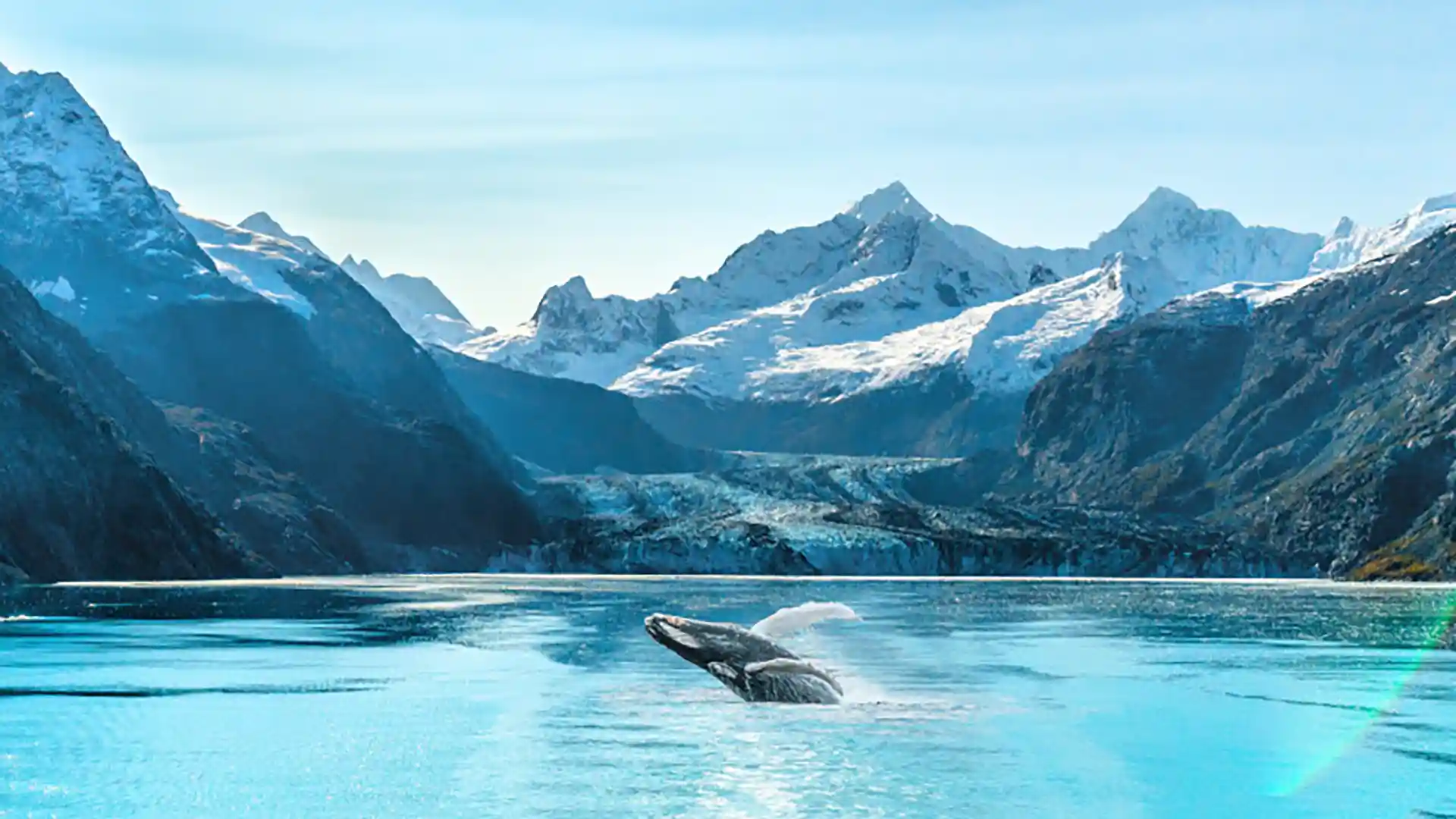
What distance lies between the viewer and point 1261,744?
2817 inches

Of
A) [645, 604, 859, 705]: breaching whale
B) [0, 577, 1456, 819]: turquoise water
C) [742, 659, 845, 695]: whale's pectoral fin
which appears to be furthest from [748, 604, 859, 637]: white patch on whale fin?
[742, 659, 845, 695]: whale's pectoral fin

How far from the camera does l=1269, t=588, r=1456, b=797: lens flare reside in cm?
6275

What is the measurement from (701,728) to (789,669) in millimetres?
10205

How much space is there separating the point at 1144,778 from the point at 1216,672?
130 ft

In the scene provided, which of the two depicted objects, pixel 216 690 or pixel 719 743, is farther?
pixel 216 690

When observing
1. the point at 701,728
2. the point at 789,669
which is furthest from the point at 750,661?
the point at 701,728

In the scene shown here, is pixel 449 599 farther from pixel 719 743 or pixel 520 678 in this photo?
pixel 719 743

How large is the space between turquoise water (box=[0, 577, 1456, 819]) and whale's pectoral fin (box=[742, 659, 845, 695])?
4.58 ft

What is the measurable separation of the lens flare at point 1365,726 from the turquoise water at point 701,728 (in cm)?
20

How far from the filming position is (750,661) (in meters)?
84.2

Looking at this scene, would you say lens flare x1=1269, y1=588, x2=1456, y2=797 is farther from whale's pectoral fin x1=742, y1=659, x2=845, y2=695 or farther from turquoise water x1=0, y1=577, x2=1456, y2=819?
whale's pectoral fin x1=742, y1=659, x2=845, y2=695

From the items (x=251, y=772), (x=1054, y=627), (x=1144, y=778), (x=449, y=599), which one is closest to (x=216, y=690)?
(x=251, y=772)

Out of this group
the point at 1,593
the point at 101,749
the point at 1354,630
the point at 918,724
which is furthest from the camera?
the point at 1,593

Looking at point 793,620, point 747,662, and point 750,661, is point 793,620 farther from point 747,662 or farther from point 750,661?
point 747,662
